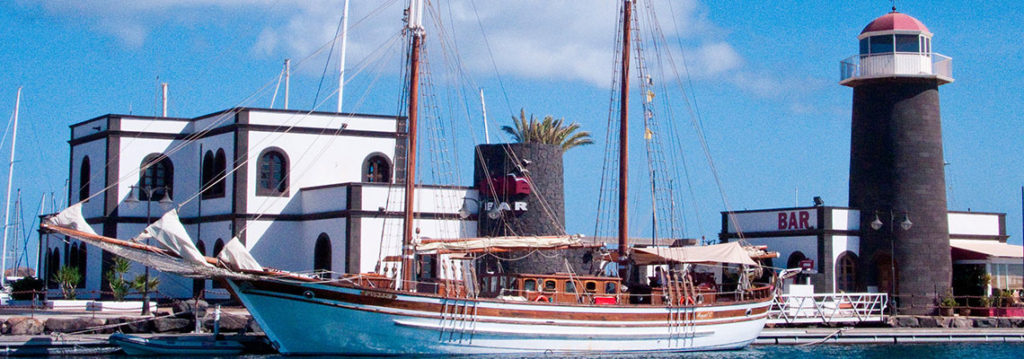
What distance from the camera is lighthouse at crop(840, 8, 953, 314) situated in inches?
1575

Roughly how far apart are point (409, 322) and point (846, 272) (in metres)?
19.7

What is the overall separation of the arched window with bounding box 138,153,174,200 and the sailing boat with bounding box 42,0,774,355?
15170 millimetres

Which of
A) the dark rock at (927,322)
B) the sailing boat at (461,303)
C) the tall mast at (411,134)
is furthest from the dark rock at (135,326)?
the dark rock at (927,322)

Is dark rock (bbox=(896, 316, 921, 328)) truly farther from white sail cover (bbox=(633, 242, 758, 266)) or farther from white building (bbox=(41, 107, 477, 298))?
white building (bbox=(41, 107, 477, 298))

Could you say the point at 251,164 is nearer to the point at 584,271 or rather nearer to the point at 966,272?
the point at 584,271

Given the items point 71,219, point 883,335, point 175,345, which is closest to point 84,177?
point 175,345

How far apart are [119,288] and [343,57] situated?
1228 cm

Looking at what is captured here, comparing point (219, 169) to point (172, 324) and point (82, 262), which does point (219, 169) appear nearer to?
point (82, 262)

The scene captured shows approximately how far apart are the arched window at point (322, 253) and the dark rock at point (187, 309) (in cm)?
813

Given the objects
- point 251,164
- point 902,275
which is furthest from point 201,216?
point 902,275

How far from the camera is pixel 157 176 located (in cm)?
4231

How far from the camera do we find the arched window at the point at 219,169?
40.6m

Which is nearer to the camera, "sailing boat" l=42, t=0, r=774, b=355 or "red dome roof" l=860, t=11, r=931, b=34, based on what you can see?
"sailing boat" l=42, t=0, r=774, b=355

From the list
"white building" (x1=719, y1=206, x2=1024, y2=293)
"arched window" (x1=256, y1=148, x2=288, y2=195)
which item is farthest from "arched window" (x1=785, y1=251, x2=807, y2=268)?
"arched window" (x1=256, y1=148, x2=288, y2=195)
